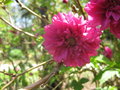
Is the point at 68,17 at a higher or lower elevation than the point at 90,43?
higher

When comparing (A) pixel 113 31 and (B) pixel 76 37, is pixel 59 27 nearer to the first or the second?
(B) pixel 76 37

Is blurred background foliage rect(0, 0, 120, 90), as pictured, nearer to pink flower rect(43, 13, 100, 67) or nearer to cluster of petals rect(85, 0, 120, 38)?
pink flower rect(43, 13, 100, 67)

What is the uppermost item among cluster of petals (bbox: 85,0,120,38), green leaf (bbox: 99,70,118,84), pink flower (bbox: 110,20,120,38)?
cluster of petals (bbox: 85,0,120,38)

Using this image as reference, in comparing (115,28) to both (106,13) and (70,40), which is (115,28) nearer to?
(106,13)

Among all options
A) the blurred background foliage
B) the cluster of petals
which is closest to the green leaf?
the blurred background foliage

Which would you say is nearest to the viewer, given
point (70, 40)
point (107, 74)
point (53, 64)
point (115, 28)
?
point (115, 28)

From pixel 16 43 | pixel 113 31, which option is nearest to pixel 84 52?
pixel 113 31

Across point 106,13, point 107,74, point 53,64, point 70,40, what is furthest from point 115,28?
point 53,64

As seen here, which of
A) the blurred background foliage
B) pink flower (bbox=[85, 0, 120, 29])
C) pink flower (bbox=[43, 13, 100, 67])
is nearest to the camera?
pink flower (bbox=[85, 0, 120, 29])
